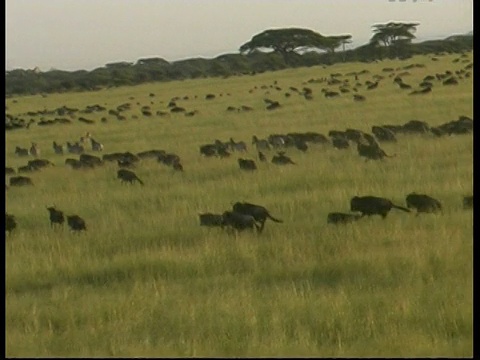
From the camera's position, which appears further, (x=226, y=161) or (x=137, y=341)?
(x=226, y=161)

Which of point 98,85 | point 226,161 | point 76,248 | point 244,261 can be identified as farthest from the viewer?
point 98,85

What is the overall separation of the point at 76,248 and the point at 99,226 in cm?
126

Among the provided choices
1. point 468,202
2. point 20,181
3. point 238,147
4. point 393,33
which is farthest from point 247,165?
point 393,33

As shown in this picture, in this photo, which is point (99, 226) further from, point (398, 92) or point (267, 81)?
point (267, 81)

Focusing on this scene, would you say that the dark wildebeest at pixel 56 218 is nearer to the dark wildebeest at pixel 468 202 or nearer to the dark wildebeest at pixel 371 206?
the dark wildebeest at pixel 371 206

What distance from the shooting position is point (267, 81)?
4225 centimetres

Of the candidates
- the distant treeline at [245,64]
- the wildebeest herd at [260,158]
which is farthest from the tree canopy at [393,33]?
the wildebeest herd at [260,158]

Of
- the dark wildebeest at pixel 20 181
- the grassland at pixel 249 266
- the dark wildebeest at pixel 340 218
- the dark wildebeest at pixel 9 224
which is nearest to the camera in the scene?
the grassland at pixel 249 266

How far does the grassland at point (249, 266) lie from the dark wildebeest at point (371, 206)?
157mm

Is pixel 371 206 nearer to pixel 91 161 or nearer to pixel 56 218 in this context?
pixel 56 218

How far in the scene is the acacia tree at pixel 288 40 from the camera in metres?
71.6

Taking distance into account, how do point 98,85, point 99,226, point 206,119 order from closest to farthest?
point 99,226 → point 206,119 → point 98,85

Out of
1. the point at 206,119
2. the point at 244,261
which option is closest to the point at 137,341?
the point at 244,261

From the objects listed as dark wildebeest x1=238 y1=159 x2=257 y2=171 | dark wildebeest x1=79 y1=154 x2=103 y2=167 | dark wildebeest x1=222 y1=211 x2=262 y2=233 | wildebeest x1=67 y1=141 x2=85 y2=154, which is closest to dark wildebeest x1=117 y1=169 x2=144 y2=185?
dark wildebeest x1=238 y1=159 x2=257 y2=171
